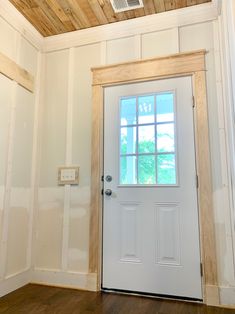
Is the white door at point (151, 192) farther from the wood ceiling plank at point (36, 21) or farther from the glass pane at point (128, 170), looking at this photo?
the wood ceiling plank at point (36, 21)

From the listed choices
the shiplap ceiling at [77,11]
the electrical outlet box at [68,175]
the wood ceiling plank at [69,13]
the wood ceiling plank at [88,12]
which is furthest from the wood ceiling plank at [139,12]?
the electrical outlet box at [68,175]

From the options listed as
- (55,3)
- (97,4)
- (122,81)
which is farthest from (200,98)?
(55,3)

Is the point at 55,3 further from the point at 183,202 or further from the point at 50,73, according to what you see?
the point at 183,202

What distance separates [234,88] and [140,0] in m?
1.24

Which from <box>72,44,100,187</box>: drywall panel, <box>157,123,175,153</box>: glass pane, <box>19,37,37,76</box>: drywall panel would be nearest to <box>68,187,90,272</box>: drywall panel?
<box>72,44,100,187</box>: drywall panel

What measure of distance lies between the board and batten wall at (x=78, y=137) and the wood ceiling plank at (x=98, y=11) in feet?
0.64

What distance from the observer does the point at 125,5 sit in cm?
247

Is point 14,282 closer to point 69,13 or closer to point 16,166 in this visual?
point 16,166

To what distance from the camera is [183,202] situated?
230 centimetres

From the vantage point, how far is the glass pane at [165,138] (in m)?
2.42

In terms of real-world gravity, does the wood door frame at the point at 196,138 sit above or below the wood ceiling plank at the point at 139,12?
below

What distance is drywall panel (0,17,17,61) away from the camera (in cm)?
243

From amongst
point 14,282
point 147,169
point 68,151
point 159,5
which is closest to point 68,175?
point 68,151

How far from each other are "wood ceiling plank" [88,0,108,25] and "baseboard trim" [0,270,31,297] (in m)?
2.61
